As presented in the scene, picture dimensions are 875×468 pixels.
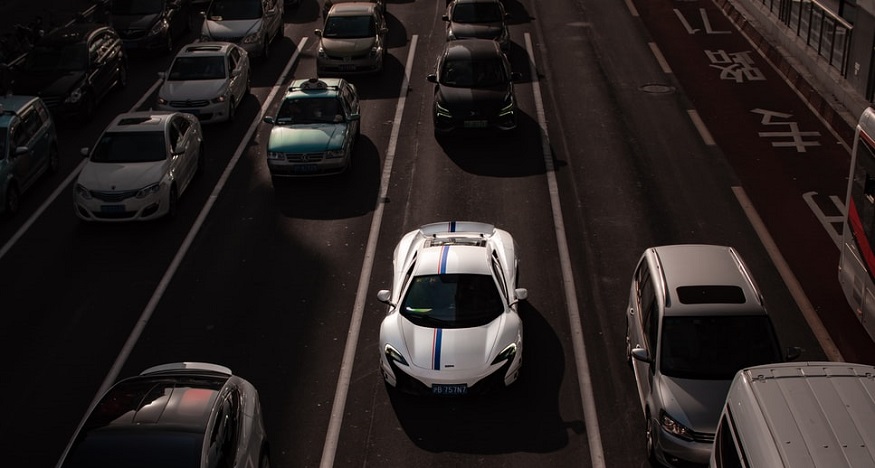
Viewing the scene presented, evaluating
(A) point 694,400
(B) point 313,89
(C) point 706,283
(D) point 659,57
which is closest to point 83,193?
(B) point 313,89

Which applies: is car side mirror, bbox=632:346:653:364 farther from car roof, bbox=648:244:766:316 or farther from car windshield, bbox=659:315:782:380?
car roof, bbox=648:244:766:316

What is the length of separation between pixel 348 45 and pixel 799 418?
22.9m

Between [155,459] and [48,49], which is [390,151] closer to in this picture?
[48,49]

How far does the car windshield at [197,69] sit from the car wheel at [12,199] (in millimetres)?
6293

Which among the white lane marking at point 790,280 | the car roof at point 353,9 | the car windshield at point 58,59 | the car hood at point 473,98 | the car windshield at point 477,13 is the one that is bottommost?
the white lane marking at point 790,280

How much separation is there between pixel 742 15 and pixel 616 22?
405cm

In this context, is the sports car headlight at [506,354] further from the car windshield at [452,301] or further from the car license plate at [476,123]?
the car license plate at [476,123]

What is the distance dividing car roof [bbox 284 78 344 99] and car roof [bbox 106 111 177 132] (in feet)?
9.61

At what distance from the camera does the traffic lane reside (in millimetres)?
19609

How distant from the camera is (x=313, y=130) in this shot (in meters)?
24.9

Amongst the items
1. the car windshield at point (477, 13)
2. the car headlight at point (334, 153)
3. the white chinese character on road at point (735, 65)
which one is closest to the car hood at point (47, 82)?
the car headlight at point (334, 153)

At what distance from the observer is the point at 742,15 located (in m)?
36.5

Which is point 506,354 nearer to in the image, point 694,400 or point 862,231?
point 694,400

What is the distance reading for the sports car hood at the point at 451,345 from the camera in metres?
15.9
